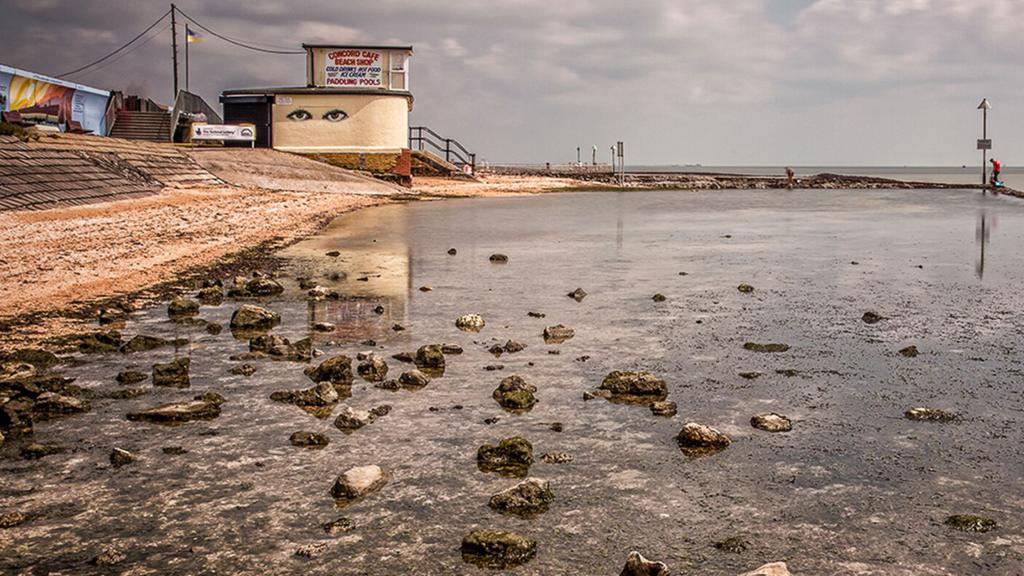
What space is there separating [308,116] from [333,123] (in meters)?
1.34

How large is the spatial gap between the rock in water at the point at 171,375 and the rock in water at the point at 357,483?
8.68 ft

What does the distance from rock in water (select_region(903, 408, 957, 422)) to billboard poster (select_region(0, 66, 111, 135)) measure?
→ 40.3 meters

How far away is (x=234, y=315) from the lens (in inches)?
379

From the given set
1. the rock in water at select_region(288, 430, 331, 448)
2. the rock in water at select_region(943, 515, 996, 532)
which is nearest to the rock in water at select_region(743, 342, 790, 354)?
the rock in water at select_region(943, 515, 996, 532)

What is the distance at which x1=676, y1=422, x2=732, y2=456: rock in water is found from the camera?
222 inches

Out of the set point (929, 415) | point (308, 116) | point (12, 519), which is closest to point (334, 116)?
point (308, 116)

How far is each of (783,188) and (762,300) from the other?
196ft

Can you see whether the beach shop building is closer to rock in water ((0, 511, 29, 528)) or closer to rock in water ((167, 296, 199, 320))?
rock in water ((167, 296, 199, 320))

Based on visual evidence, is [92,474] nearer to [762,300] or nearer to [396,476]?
[396,476]

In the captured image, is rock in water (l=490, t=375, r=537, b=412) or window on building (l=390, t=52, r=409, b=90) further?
window on building (l=390, t=52, r=409, b=90)

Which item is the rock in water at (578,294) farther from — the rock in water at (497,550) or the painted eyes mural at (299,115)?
the painted eyes mural at (299,115)

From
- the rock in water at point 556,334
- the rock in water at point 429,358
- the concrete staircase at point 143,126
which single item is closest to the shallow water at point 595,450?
the rock in water at point 556,334

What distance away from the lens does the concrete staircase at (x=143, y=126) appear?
4825cm

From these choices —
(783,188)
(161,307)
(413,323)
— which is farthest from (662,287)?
(783,188)
